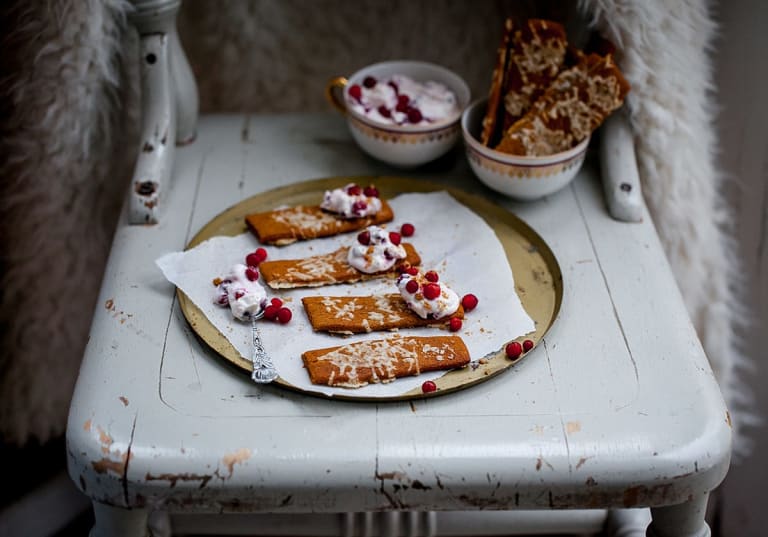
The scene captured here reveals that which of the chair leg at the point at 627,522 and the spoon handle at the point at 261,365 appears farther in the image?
the chair leg at the point at 627,522

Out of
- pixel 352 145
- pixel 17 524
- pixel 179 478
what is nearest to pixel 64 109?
pixel 352 145

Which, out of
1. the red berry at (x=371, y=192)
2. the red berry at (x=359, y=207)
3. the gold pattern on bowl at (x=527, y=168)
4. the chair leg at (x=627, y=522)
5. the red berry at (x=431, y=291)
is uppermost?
the gold pattern on bowl at (x=527, y=168)

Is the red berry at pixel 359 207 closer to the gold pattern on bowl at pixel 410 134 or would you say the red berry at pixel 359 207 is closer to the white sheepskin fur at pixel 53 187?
the gold pattern on bowl at pixel 410 134

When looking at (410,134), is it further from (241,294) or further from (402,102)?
(241,294)

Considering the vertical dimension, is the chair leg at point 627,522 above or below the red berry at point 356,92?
below

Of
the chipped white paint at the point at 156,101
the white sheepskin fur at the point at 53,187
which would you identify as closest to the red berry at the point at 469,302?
the chipped white paint at the point at 156,101

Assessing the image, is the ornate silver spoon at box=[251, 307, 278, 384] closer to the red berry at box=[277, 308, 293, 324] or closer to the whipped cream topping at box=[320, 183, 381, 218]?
the red berry at box=[277, 308, 293, 324]

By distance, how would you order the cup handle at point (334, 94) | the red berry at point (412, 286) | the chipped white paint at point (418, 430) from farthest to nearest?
the cup handle at point (334, 94) < the red berry at point (412, 286) < the chipped white paint at point (418, 430)

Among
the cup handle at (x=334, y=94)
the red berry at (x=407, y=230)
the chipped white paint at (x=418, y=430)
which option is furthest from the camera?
the cup handle at (x=334, y=94)
